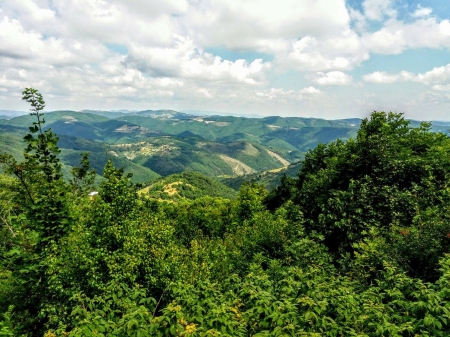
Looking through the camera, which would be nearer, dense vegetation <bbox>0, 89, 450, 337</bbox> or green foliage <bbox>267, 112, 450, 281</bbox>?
dense vegetation <bbox>0, 89, 450, 337</bbox>

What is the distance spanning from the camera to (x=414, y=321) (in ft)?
30.0

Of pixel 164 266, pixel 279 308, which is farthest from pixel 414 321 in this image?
pixel 164 266

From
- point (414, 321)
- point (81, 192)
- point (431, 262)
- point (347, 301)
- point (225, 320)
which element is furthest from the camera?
point (81, 192)

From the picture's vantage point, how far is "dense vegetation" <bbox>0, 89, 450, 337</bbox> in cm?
883

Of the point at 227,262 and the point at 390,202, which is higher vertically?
the point at 390,202

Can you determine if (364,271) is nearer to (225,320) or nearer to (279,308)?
(279,308)

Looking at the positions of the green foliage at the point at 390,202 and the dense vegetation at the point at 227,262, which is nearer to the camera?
the dense vegetation at the point at 227,262

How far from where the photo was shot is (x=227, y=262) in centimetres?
3241

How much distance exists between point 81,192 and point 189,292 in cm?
2906

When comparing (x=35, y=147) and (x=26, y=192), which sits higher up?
(x=35, y=147)

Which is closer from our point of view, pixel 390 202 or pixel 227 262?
pixel 390 202

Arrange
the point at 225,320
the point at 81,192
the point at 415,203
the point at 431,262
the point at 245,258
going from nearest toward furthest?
the point at 225,320, the point at 431,262, the point at 415,203, the point at 245,258, the point at 81,192

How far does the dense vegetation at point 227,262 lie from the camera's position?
8828 millimetres

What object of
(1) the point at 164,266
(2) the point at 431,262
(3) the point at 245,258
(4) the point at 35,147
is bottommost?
(3) the point at 245,258
